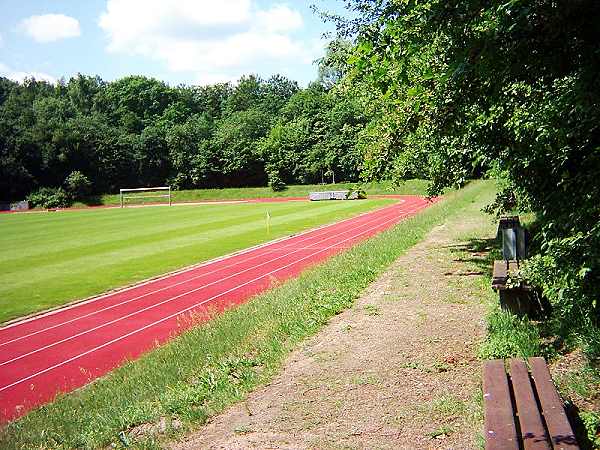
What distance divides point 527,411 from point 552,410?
193mm

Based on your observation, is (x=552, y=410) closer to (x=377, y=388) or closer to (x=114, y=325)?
(x=377, y=388)

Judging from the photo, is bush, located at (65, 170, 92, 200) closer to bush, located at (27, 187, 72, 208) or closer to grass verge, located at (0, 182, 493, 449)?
bush, located at (27, 187, 72, 208)

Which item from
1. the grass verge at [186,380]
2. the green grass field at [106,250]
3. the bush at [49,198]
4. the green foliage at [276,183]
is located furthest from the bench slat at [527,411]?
the bush at [49,198]

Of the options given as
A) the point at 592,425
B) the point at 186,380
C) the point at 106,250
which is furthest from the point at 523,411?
the point at 106,250

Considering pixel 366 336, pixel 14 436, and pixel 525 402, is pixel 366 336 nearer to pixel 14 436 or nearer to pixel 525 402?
pixel 525 402

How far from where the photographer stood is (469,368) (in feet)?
21.8

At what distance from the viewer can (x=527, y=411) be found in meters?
4.59

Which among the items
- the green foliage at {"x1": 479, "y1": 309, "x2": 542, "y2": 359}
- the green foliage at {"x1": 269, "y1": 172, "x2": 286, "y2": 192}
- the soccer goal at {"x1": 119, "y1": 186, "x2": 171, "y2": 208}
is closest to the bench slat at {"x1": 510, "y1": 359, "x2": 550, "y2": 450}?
the green foliage at {"x1": 479, "y1": 309, "x2": 542, "y2": 359}

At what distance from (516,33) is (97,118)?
110631 millimetres

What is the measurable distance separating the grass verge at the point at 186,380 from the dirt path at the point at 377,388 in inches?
16.1

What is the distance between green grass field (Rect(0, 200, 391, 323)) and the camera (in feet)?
58.2

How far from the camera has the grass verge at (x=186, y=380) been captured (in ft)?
20.8

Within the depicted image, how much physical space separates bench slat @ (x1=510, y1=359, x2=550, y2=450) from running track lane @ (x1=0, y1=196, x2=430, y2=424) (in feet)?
23.4

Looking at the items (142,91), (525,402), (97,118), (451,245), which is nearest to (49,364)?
(525,402)
